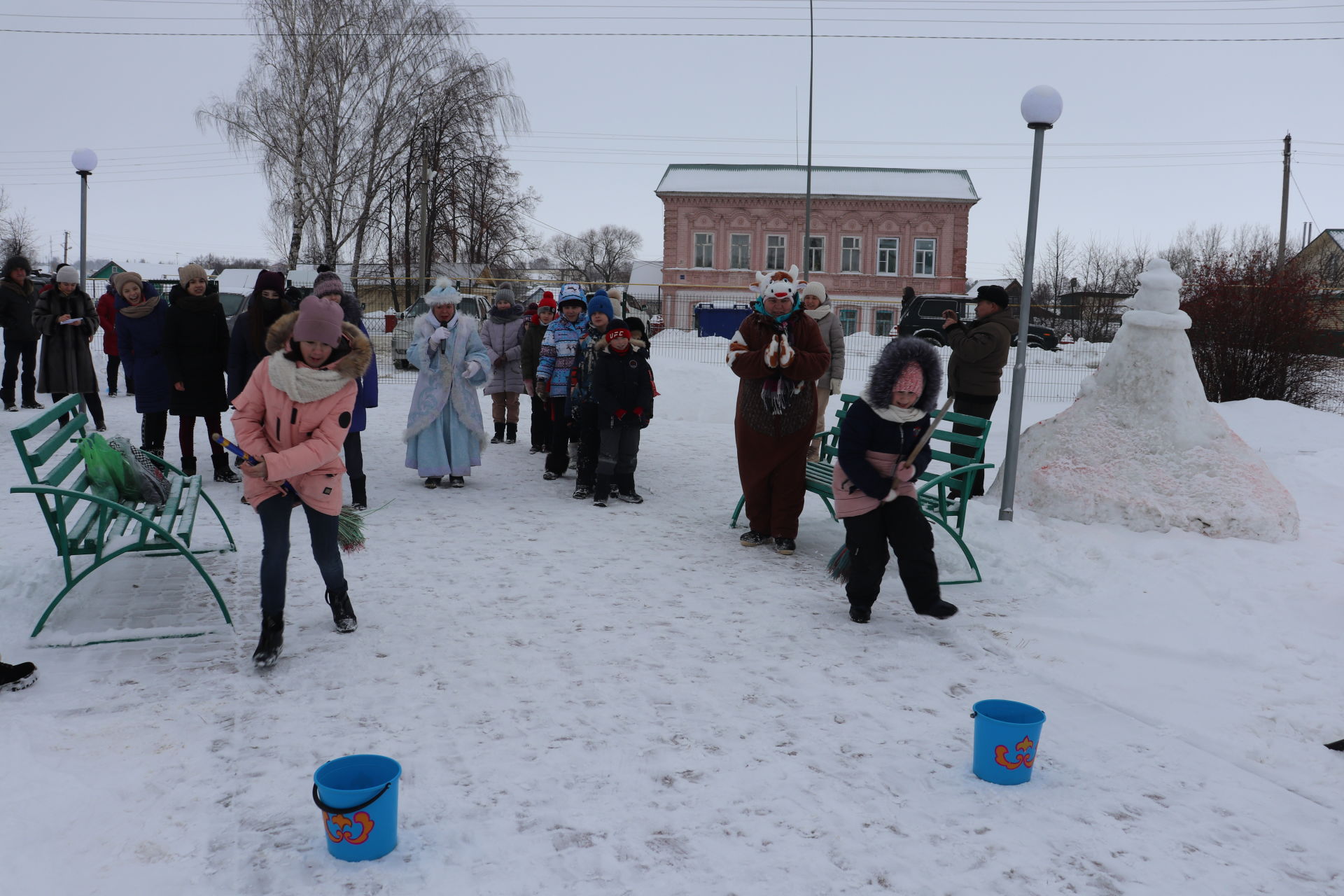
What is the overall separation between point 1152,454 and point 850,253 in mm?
36954

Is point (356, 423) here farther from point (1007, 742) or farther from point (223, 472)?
point (1007, 742)

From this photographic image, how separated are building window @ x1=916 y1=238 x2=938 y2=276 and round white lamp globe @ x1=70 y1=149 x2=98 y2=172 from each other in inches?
1383

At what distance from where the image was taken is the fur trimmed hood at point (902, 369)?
5.11 meters

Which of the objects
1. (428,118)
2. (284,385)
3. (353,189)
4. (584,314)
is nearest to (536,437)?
(584,314)

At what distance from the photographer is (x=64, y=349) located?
10273mm

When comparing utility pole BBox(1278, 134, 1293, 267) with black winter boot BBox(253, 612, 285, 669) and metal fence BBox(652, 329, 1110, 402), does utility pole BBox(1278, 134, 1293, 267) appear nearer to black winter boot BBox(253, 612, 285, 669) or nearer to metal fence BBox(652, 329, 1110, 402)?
metal fence BBox(652, 329, 1110, 402)

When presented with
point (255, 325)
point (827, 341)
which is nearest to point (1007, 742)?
point (255, 325)

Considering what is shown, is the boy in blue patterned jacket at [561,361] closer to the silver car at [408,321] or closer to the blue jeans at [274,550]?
the blue jeans at [274,550]

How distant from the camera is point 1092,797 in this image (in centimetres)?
346

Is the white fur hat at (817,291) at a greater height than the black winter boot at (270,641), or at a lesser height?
greater

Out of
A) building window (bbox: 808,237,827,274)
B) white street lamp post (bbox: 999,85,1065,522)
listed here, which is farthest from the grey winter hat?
building window (bbox: 808,237,827,274)

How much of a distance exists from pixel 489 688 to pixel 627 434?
4242 millimetres

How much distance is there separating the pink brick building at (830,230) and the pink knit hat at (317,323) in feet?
126

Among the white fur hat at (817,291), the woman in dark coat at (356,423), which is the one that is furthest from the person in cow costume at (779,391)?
the woman in dark coat at (356,423)
